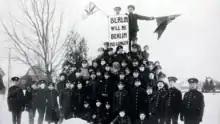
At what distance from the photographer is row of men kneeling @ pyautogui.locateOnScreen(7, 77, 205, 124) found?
2071 mm

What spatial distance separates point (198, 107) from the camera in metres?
2.06

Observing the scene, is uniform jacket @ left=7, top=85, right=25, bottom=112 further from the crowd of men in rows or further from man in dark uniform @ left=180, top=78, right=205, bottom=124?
man in dark uniform @ left=180, top=78, right=205, bottom=124

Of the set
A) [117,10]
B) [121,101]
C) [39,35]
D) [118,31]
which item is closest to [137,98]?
[121,101]

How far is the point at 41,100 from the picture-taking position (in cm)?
234

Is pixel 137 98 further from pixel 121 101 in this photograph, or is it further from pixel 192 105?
pixel 192 105

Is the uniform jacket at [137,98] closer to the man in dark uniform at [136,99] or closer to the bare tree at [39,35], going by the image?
the man in dark uniform at [136,99]

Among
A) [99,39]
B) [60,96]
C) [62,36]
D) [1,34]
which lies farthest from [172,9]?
[1,34]

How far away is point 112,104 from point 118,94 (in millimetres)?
86

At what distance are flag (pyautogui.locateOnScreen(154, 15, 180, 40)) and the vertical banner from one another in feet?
0.72

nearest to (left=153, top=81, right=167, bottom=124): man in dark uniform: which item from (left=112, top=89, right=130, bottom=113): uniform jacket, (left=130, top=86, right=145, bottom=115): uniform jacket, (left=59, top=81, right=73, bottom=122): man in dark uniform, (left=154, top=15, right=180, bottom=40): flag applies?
(left=130, top=86, right=145, bottom=115): uniform jacket

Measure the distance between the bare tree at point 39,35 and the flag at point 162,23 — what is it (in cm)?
69

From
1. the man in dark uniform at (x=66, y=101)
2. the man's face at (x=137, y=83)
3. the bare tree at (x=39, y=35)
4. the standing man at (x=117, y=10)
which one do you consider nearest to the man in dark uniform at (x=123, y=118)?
the man's face at (x=137, y=83)

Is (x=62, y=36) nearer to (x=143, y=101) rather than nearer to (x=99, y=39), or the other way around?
(x=99, y=39)

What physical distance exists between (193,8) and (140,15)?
36cm
